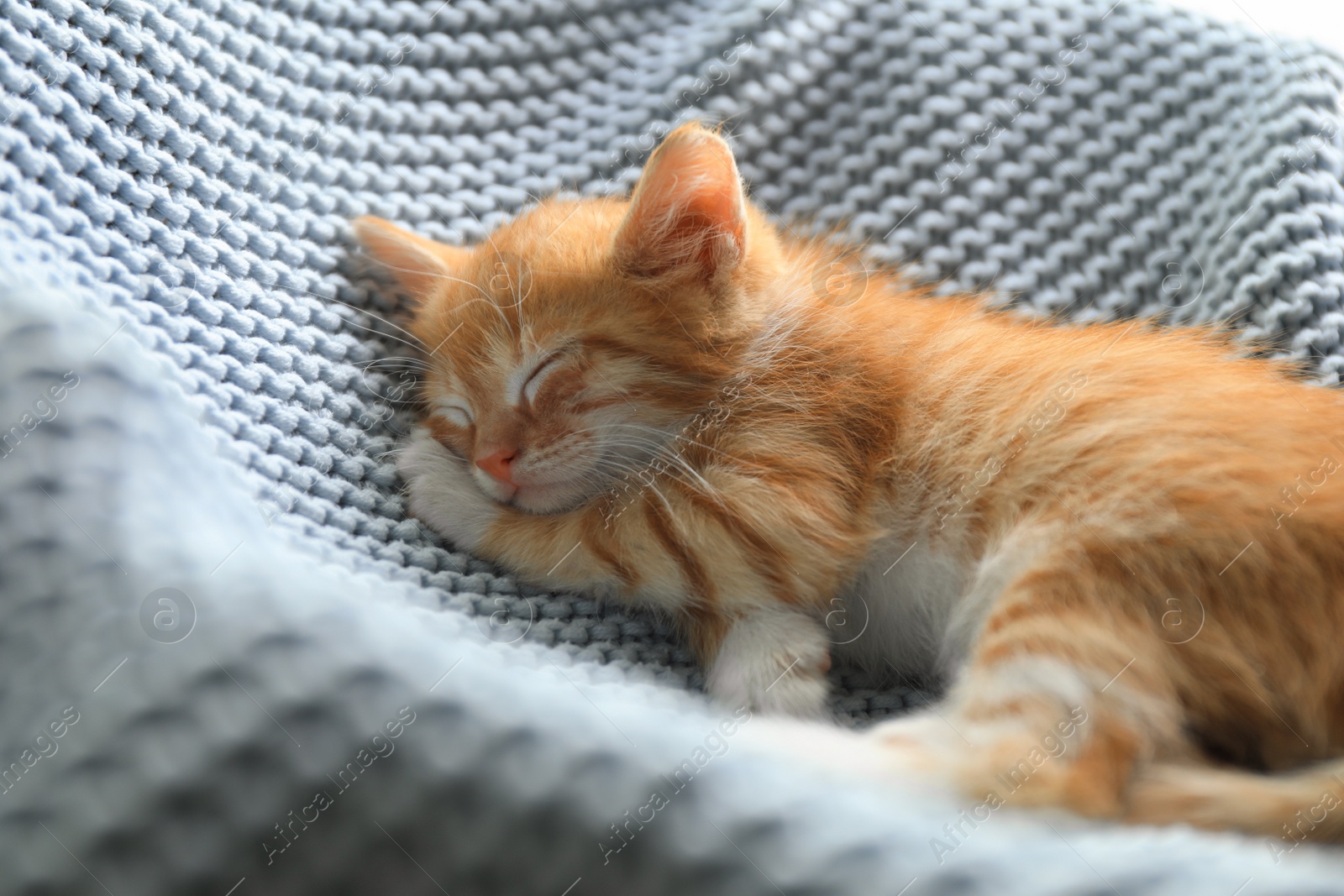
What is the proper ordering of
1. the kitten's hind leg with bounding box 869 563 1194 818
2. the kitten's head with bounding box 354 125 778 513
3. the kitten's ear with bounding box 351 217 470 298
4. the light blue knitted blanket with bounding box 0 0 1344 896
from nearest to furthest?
the light blue knitted blanket with bounding box 0 0 1344 896, the kitten's hind leg with bounding box 869 563 1194 818, the kitten's head with bounding box 354 125 778 513, the kitten's ear with bounding box 351 217 470 298

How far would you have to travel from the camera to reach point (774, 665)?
890 millimetres

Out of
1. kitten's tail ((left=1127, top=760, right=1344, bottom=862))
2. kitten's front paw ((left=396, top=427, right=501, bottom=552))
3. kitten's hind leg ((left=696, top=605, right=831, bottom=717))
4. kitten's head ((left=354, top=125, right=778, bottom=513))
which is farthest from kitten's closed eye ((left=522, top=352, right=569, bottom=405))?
kitten's tail ((left=1127, top=760, right=1344, bottom=862))

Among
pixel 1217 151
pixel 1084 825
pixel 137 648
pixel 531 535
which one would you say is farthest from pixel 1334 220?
pixel 137 648

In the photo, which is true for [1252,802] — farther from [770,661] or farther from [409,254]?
[409,254]

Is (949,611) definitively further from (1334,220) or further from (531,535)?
(1334,220)

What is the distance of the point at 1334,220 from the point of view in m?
1.08

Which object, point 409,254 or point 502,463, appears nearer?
point 502,463

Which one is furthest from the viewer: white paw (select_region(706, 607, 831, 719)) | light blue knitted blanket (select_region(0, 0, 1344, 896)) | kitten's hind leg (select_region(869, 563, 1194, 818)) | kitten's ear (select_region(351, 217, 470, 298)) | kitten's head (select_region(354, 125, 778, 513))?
kitten's ear (select_region(351, 217, 470, 298))

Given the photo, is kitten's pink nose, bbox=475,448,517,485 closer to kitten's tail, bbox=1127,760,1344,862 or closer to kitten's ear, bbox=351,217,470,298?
kitten's ear, bbox=351,217,470,298

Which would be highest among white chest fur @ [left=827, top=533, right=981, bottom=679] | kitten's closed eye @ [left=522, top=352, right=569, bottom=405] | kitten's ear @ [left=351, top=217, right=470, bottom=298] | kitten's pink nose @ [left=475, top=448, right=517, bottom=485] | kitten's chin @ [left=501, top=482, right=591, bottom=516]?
kitten's ear @ [left=351, top=217, right=470, bottom=298]

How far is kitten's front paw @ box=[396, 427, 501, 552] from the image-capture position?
1006mm

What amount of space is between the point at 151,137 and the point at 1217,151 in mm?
→ 1240

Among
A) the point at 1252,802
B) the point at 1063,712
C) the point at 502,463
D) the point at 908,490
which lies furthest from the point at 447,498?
the point at 1252,802

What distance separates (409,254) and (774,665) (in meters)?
0.64
